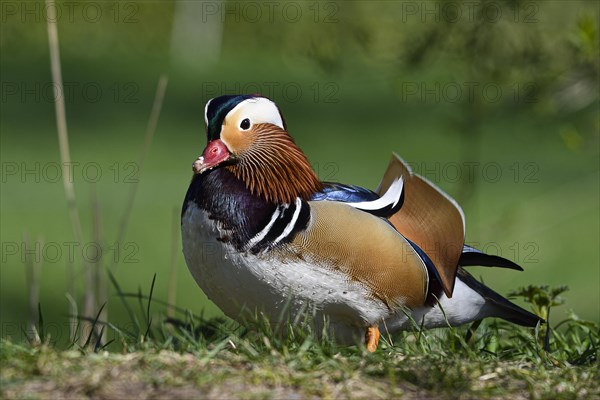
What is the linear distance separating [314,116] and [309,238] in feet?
35.2

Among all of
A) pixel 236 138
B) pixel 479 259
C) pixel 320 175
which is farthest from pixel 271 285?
pixel 320 175

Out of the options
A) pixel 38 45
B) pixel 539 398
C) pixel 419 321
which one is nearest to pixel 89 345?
pixel 419 321

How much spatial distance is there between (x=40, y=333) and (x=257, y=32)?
15.1m

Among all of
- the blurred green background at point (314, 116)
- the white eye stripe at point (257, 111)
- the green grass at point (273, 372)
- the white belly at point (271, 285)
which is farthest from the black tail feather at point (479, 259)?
the blurred green background at point (314, 116)

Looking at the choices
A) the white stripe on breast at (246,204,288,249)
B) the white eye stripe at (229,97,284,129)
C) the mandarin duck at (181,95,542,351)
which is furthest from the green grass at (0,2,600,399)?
the white eye stripe at (229,97,284,129)

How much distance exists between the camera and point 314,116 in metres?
14.0

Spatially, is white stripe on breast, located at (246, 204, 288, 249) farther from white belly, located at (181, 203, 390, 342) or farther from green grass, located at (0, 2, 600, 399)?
green grass, located at (0, 2, 600, 399)

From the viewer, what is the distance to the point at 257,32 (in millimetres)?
Answer: 18078

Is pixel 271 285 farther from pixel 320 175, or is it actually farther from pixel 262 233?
pixel 320 175

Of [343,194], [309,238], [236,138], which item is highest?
[236,138]

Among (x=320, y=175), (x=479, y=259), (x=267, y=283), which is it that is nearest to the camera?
(x=267, y=283)

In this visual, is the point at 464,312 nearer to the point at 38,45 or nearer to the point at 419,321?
the point at 419,321

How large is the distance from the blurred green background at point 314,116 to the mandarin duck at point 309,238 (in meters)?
0.92

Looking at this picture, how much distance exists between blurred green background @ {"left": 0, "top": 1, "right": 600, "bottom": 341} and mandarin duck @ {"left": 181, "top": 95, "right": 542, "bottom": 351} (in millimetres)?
925
